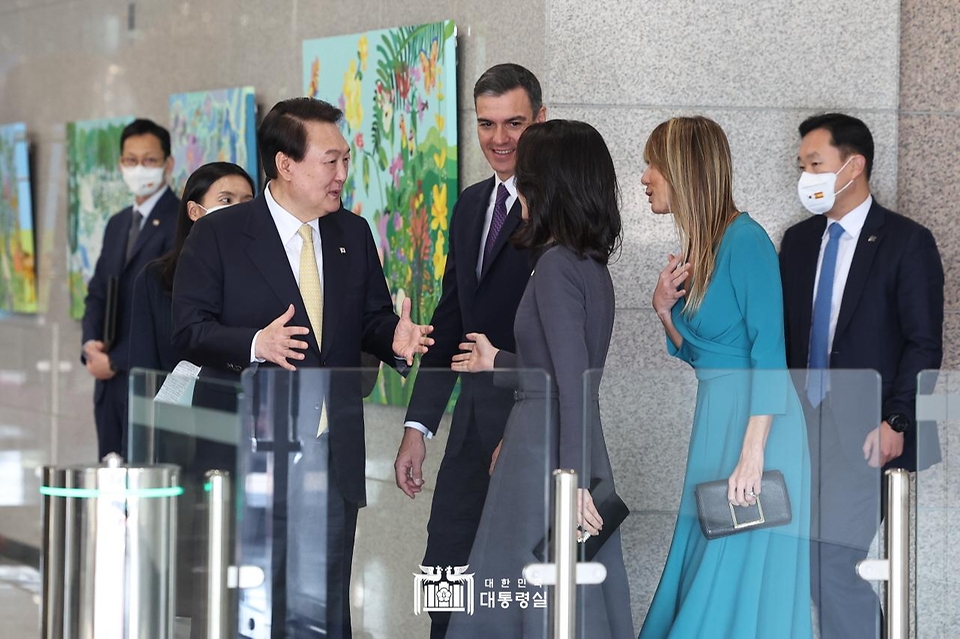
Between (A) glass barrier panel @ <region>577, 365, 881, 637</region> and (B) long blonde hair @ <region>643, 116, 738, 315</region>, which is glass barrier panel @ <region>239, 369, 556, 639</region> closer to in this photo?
(A) glass barrier panel @ <region>577, 365, 881, 637</region>

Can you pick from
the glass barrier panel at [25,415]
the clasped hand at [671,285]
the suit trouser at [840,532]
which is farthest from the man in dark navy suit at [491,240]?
the glass barrier panel at [25,415]

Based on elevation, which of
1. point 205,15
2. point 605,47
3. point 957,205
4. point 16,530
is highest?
point 205,15

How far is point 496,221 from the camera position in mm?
4492

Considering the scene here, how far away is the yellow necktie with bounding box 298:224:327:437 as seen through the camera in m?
4.05

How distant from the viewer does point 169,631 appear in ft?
10.8

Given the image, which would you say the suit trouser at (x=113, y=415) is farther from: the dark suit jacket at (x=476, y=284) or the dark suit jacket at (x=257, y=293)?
the dark suit jacket at (x=257, y=293)

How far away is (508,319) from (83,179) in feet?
16.0

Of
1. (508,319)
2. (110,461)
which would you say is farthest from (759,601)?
(110,461)

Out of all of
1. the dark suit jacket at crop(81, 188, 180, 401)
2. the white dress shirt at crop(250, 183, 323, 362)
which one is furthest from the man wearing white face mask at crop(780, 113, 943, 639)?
the dark suit jacket at crop(81, 188, 180, 401)

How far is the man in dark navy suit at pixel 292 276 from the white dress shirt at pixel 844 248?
67.2 inches

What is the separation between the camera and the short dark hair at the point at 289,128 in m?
4.12

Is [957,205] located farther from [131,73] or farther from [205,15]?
[131,73]
